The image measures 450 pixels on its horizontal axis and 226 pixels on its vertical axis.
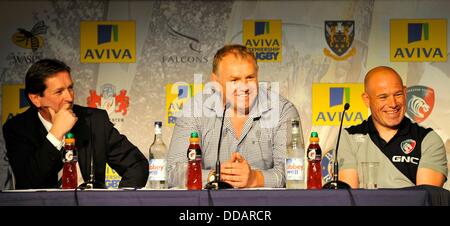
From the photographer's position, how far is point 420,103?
5.04 m

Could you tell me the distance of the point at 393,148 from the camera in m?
4.01

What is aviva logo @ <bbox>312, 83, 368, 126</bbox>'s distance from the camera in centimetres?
505

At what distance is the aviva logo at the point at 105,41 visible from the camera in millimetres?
5168

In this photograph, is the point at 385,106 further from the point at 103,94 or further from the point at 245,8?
the point at 103,94

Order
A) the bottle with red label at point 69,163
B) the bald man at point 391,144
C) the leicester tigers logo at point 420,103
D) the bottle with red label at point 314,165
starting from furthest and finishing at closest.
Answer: the leicester tigers logo at point 420,103, the bald man at point 391,144, the bottle with red label at point 69,163, the bottle with red label at point 314,165

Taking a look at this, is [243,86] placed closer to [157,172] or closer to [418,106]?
[157,172]

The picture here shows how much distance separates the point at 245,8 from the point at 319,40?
20.8 inches

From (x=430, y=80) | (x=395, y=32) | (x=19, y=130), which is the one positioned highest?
(x=395, y=32)

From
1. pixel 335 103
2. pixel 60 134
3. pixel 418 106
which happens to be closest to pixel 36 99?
pixel 60 134

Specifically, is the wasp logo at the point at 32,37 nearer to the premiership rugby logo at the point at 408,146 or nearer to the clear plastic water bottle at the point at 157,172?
the clear plastic water bottle at the point at 157,172

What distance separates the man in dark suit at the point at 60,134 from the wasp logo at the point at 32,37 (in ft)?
2.46

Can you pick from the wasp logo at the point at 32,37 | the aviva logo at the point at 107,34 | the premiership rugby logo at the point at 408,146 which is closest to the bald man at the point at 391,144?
the premiership rugby logo at the point at 408,146
